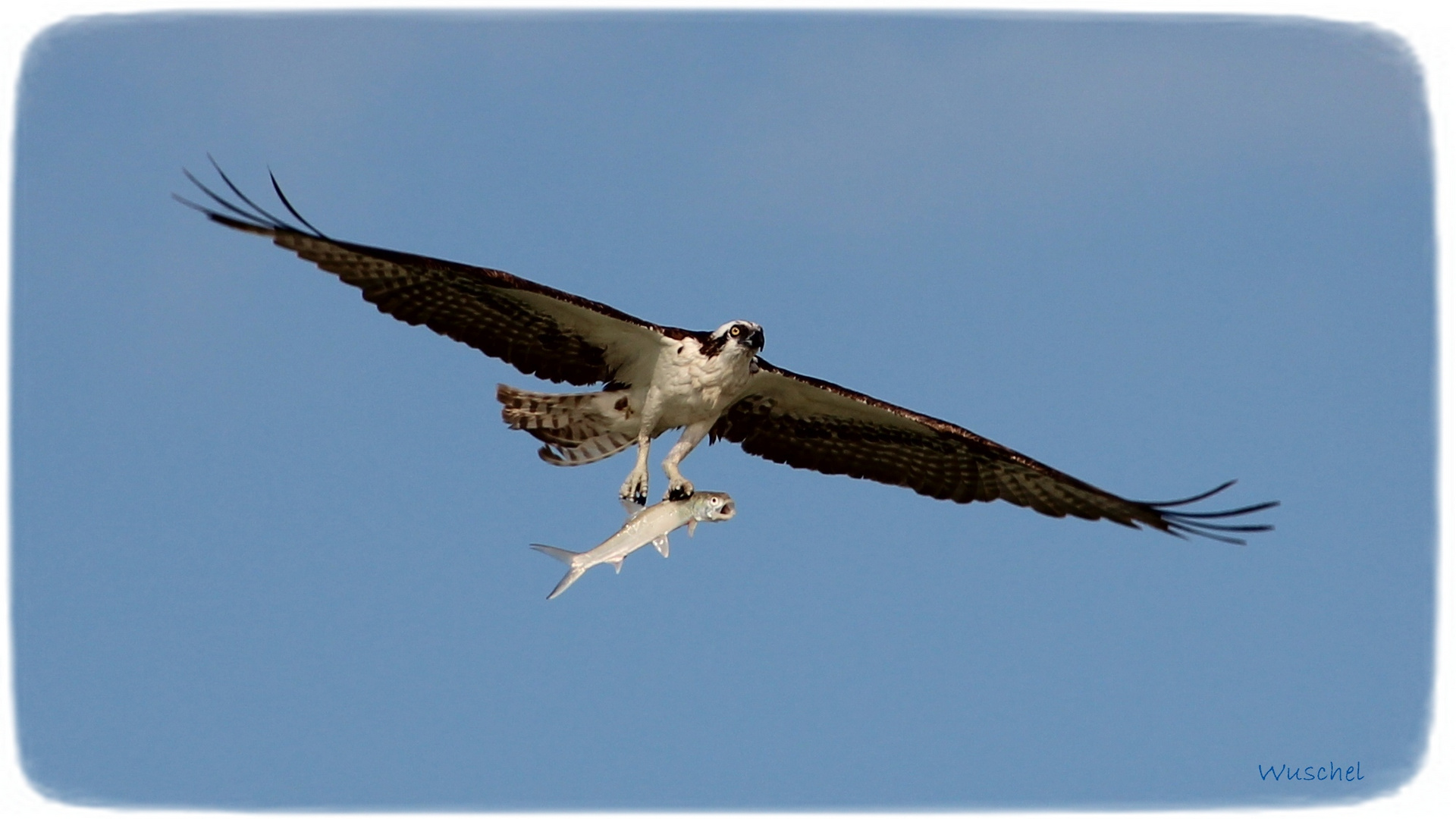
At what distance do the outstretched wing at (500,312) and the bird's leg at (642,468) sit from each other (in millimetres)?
422

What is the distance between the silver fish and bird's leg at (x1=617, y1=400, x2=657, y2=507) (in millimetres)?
166

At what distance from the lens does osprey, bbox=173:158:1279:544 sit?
510 inches

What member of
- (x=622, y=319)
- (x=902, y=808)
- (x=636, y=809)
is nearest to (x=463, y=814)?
(x=636, y=809)

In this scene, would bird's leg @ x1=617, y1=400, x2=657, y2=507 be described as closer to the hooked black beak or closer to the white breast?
the white breast

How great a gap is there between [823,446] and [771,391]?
819mm

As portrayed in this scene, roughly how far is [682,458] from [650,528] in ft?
2.71

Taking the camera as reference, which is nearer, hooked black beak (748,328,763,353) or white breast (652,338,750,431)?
hooked black beak (748,328,763,353)

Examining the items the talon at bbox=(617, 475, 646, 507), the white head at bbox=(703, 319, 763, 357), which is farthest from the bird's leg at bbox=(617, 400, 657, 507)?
the white head at bbox=(703, 319, 763, 357)

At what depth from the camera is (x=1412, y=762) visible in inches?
458

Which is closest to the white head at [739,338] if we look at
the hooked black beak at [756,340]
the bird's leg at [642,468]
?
the hooked black beak at [756,340]

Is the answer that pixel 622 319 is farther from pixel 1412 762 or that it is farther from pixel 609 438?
pixel 1412 762

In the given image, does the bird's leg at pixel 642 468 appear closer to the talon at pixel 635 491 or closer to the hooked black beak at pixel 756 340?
the talon at pixel 635 491

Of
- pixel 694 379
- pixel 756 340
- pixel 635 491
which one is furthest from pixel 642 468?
pixel 756 340

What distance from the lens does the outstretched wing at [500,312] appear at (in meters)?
12.6
